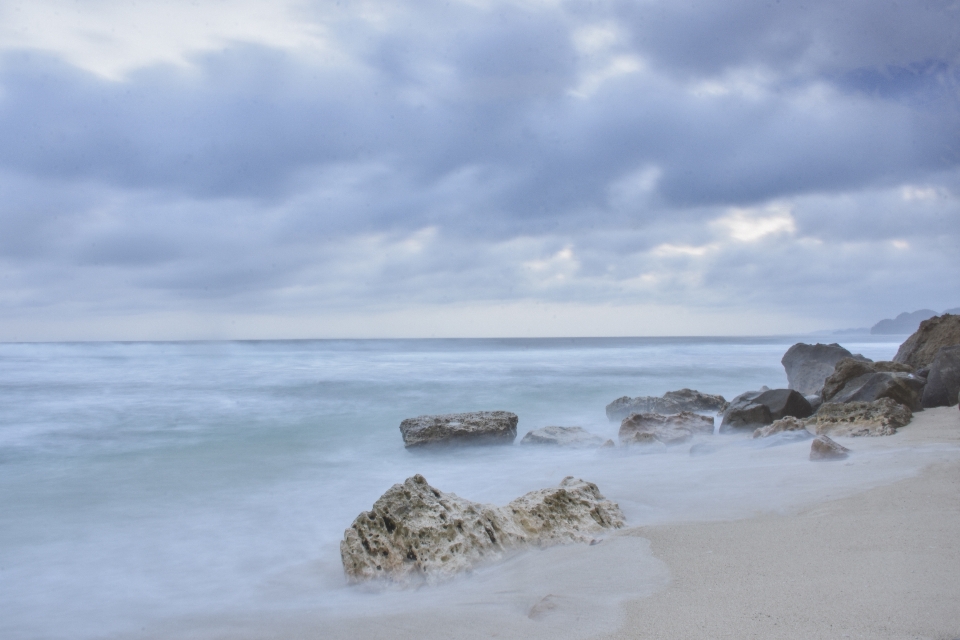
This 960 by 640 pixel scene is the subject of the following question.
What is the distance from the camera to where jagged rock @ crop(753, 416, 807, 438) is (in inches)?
293

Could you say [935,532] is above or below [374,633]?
above

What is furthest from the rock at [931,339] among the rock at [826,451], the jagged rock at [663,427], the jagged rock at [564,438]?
the jagged rock at [564,438]

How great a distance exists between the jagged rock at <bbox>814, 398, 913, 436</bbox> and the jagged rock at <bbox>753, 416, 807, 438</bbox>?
193mm

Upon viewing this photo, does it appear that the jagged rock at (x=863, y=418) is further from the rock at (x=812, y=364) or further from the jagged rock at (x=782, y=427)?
the rock at (x=812, y=364)

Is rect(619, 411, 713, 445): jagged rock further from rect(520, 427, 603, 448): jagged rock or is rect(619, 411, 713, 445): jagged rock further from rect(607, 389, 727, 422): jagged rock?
rect(607, 389, 727, 422): jagged rock

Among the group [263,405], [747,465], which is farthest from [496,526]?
[263,405]

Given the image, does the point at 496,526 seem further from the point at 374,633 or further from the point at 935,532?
the point at 935,532

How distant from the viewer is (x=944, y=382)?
769cm

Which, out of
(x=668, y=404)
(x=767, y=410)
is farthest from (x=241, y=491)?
(x=668, y=404)

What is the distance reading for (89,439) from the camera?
11062mm

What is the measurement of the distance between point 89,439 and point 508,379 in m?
13.5

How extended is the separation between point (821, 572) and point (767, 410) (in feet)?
19.8

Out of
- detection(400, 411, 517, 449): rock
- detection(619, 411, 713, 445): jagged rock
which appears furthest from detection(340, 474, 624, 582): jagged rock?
detection(400, 411, 517, 449): rock

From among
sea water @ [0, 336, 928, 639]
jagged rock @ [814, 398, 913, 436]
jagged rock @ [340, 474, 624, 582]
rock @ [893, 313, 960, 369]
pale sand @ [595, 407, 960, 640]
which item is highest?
rock @ [893, 313, 960, 369]
